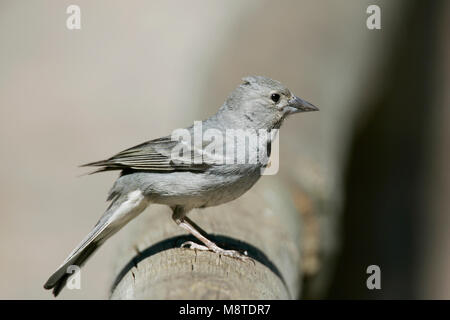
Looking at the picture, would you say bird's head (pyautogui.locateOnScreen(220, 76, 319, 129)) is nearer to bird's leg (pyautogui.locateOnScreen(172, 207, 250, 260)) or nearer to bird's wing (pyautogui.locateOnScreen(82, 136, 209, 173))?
bird's wing (pyautogui.locateOnScreen(82, 136, 209, 173))

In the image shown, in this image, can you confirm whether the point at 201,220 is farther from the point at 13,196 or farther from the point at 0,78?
the point at 0,78

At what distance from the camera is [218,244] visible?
4.61 metres

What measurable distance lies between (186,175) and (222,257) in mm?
738

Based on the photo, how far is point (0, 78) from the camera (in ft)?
25.6

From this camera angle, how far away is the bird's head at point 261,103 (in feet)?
16.0

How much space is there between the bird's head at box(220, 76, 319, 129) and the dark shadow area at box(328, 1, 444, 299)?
6.89ft

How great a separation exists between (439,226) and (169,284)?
5460mm

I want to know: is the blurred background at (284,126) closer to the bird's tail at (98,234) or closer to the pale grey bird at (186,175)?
the pale grey bird at (186,175)

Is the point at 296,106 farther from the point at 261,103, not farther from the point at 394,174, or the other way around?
the point at 394,174

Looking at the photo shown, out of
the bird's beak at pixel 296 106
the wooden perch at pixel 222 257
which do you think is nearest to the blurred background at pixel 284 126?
the wooden perch at pixel 222 257

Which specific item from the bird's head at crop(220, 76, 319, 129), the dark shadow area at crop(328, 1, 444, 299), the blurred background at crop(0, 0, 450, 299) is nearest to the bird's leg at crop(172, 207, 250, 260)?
the bird's head at crop(220, 76, 319, 129)

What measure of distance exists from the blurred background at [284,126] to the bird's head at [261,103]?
1033 mm

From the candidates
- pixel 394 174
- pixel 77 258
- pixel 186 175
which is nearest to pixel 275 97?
pixel 186 175
